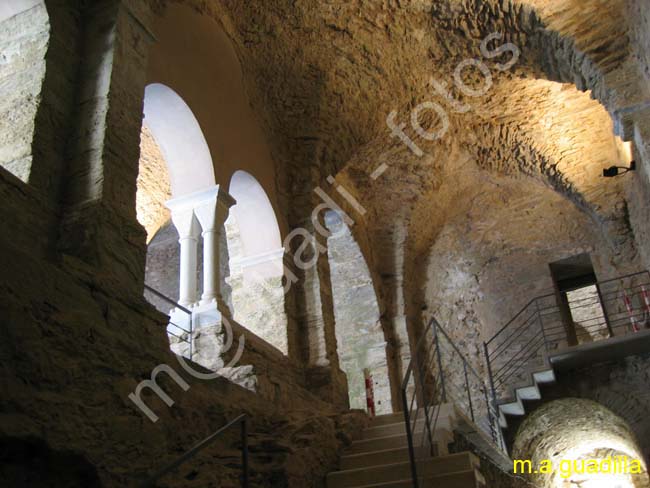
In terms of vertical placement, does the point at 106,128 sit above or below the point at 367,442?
above

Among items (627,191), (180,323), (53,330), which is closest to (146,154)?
(180,323)

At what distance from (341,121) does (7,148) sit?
4.70 m

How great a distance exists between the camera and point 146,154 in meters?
7.79

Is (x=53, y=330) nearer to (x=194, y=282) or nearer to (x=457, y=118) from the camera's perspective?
(x=194, y=282)

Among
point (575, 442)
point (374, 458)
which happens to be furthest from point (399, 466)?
point (575, 442)

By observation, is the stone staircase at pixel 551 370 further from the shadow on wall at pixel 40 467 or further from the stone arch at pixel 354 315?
the shadow on wall at pixel 40 467

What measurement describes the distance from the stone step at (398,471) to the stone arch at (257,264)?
246 centimetres

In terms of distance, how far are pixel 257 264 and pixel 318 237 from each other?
34.8 inches

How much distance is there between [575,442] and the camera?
10.7 meters

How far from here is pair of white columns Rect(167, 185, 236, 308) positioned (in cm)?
573

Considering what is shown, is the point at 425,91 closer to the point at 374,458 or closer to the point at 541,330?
the point at 541,330

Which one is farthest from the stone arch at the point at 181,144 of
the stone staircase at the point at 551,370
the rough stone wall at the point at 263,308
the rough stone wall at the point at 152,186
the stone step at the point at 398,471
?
the stone staircase at the point at 551,370

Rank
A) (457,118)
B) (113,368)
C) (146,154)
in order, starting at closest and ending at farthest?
(113,368)
(146,154)
(457,118)

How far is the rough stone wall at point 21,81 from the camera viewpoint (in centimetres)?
375
